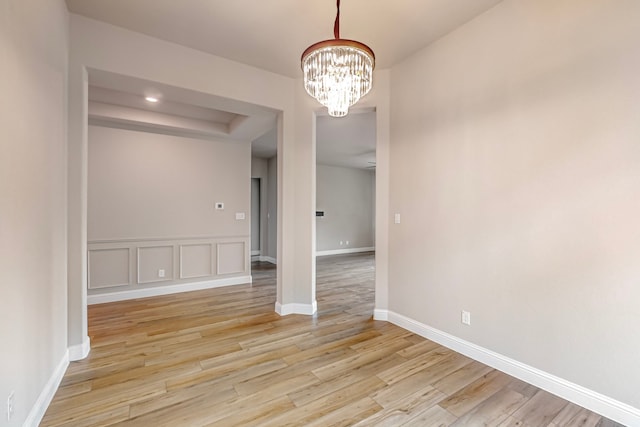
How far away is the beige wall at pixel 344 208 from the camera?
840cm

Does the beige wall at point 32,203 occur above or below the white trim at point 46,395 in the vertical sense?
above

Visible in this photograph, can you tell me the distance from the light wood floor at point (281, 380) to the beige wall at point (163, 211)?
93 cm

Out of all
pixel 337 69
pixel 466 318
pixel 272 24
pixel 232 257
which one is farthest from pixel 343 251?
pixel 337 69

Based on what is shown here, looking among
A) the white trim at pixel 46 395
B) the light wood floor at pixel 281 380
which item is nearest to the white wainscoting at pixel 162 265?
the light wood floor at pixel 281 380

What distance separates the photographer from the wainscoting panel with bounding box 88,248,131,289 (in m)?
3.79

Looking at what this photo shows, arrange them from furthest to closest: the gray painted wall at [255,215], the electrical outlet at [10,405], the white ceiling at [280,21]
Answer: the gray painted wall at [255,215] < the white ceiling at [280,21] < the electrical outlet at [10,405]

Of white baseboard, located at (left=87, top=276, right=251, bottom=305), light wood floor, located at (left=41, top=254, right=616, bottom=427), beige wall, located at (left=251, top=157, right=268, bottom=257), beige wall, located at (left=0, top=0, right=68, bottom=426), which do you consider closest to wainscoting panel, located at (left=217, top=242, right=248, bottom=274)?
white baseboard, located at (left=87, top=276, right=251, bottom=305)

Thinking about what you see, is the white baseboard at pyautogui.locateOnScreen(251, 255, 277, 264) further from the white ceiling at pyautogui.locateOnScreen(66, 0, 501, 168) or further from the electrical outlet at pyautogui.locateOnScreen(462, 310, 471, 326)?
the electrical outlet at pyautogui.locateOnScreen(462, 310, 471, 326)

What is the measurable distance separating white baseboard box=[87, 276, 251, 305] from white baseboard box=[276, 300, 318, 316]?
5.62ft

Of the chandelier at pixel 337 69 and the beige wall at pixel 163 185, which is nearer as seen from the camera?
the chandelier at pixel 337 69

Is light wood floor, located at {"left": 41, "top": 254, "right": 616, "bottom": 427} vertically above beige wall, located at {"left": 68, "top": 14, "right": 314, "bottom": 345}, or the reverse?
beige wall, located at {"left": 68, "top": 14, "right": 314, "bottom": 345}

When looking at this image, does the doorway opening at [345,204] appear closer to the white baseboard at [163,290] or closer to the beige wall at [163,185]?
the white baseboard at [163,290]

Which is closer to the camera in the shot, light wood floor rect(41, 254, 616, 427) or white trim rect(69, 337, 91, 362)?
light wood floor rect(41, 254, 616, 427)

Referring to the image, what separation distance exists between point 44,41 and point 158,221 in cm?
289
